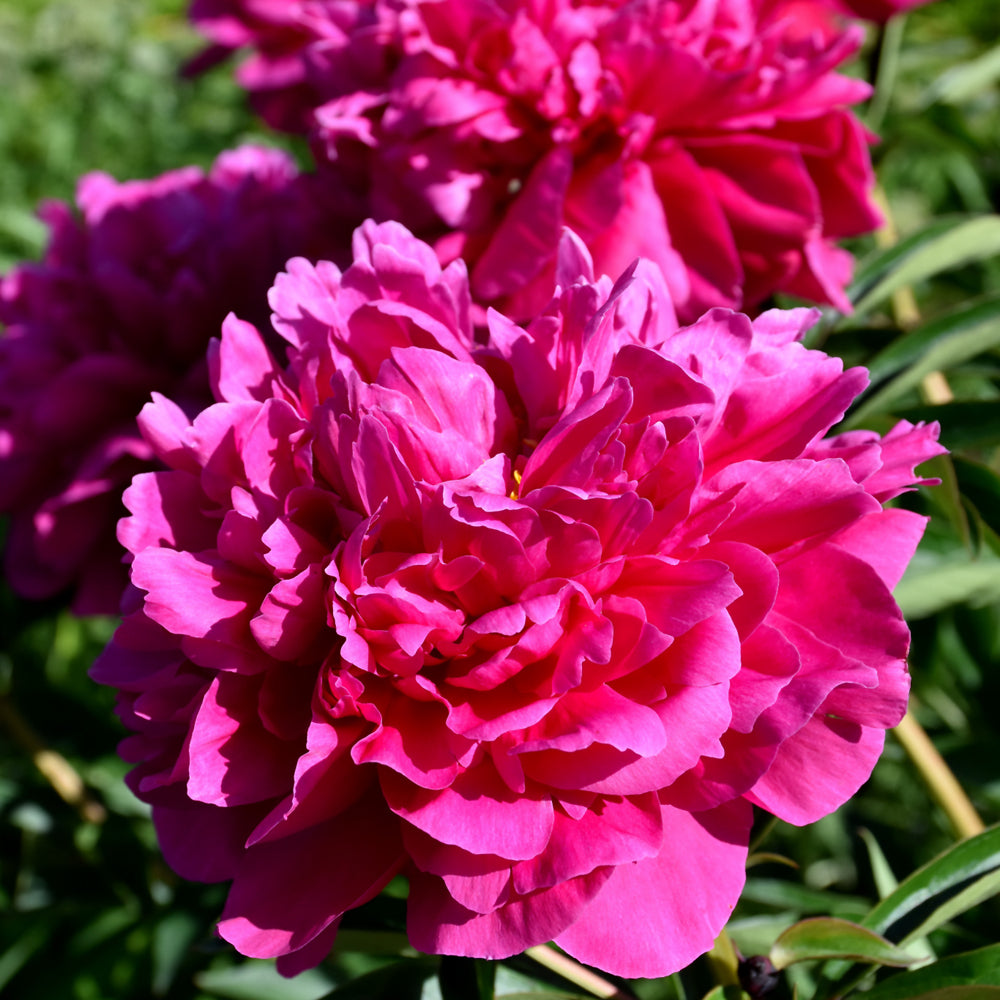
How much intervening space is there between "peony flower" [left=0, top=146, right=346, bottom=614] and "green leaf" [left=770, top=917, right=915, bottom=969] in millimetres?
605

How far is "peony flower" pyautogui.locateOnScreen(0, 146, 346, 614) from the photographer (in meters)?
0.93

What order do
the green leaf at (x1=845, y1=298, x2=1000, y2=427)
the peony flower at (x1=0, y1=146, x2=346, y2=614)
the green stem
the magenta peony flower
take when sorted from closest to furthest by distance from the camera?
the green leaf at (x1=845, y1=298, x2=1000, y2=427)
the peony flower at (x1=0, y1=146, x2=346, y2=614)
the magenta peony flower
the green stem

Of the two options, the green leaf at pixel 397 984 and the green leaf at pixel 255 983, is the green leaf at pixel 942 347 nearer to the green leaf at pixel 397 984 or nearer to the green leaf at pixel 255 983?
the green leaf at pixel 397 984

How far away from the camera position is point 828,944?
0.63 metres

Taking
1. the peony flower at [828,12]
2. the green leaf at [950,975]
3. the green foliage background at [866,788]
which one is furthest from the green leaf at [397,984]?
the peony flower at [828,12]

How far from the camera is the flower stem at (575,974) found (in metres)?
0.65

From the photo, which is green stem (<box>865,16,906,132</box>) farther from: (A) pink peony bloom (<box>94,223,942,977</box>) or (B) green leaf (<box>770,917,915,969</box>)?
(B) green leaf (<box>770,917,915,969</box>)

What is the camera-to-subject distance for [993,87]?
1.43 m

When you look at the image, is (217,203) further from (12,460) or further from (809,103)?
(809,103)

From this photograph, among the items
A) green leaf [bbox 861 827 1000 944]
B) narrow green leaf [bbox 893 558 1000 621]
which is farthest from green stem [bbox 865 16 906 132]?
→ green leaf [bbox 861 827 1000 944]

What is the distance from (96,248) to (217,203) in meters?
0.13

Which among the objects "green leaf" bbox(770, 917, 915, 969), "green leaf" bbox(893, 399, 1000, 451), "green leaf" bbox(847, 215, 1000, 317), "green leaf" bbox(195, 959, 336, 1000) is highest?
"green leaf" bbox(847, 215, 1000, 317)

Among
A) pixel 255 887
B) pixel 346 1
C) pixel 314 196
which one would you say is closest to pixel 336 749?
pixel 255 887

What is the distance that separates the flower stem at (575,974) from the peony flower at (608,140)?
0.43m
